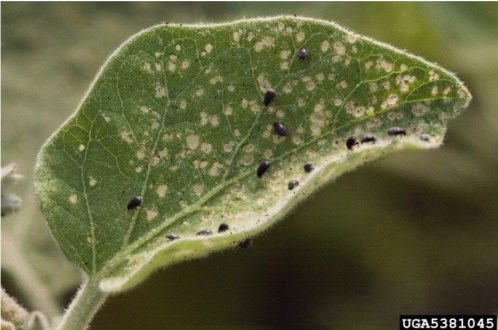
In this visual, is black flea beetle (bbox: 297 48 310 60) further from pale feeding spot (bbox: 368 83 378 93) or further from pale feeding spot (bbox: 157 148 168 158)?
pale feeding spot (bbox: 157 148 168 158)


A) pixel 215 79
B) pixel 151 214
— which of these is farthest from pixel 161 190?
pixel 215 79

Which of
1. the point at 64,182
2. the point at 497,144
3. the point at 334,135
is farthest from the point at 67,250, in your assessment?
the point at 497,144

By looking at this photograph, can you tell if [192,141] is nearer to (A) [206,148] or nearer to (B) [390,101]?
(A) [206,148]

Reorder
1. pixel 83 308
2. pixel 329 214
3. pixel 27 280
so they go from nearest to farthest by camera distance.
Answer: pixel 83 308, pixel 27 280, pixel 329 214

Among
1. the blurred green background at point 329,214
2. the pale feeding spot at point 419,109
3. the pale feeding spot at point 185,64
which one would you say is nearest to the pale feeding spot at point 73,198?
the pale feeding spot at point 185,64

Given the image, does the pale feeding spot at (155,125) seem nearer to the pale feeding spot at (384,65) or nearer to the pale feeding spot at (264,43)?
the pale feeding spot at (264,43)

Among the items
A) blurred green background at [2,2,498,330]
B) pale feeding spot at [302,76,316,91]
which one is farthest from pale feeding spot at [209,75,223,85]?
blurred green background at [2,2,498,330]
